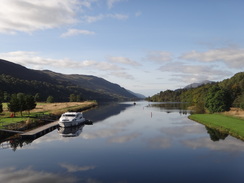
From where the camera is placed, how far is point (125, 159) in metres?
37.6

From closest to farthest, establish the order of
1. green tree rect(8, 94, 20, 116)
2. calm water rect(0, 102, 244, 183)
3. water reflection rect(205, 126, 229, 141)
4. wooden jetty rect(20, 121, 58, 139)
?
calm water rect(0, 102, 244, 183) < wooden jetty rect(20, 121, 58, 139) < water reflection rect(205, 126, 229, 141) < green tree rect(8, 94, 20, 116)

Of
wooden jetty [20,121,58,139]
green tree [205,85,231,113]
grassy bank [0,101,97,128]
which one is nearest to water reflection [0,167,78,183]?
wooden jetty [20,121,58,139]

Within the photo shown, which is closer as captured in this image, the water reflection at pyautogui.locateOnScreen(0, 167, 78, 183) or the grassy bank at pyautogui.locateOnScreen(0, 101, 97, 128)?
the water reflection at pyautogui.locateOnScreen(0, 167, 78, 183)

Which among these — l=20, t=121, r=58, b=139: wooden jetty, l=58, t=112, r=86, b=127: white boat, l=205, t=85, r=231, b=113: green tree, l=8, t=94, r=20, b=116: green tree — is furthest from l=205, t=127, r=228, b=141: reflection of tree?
l=8, t=94, r=20, b=116: green tree

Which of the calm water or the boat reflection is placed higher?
A: the boat reflection

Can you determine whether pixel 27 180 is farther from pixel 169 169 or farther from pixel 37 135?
pixel 37 135

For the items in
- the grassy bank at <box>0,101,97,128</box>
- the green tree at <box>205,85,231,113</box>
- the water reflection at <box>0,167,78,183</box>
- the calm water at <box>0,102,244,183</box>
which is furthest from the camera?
the green tree at <box>205,85,231,113</box>

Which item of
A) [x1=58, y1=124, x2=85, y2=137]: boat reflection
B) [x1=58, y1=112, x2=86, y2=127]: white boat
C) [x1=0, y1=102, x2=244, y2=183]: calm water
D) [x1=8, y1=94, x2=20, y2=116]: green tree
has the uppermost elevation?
[x1=8, y1=94, x2=20, y2=116]: green tree

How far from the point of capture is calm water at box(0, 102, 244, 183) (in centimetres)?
2966

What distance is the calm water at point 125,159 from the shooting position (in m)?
29.7

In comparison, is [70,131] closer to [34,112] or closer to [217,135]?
[34,112]

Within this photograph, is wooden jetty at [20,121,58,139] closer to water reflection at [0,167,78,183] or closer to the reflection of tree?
water reflection at [0,167,78,183]

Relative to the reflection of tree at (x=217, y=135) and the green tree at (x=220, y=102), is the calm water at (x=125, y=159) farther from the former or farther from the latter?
the green tree at (x=220, y=102)

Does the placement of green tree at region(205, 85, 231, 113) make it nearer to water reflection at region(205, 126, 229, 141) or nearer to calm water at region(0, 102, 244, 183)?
water reflection at region(205, 126, 229, 141)
